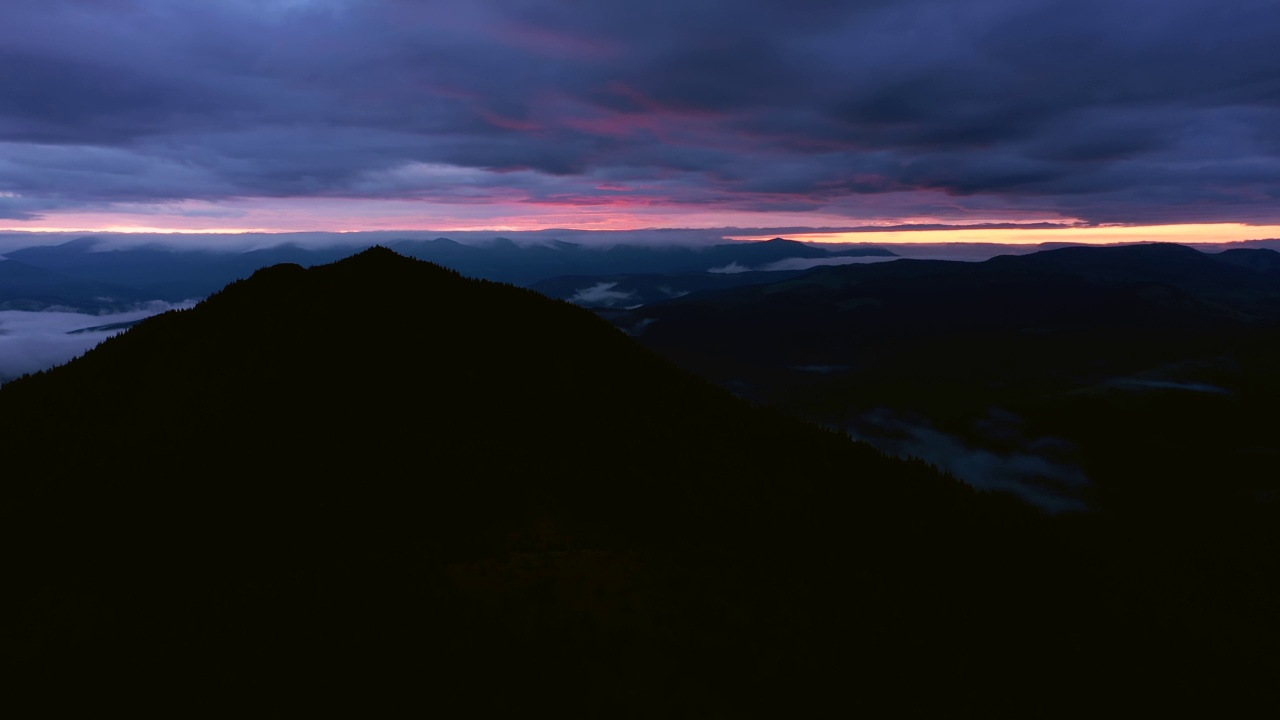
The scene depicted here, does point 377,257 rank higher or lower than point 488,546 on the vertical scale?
higher

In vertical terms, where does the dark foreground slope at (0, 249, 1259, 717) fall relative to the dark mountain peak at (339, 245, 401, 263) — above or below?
below

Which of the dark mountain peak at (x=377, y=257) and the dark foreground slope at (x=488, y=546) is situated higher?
the dark mountain peak at (x=377, y=257)

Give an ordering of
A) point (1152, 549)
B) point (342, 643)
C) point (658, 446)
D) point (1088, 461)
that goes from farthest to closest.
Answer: point (1088, 461) → point (1152, 549) → point (658, 446) → point (342, 643)

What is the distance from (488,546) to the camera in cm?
2434

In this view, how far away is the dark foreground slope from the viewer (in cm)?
1923

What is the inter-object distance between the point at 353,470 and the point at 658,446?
15.8 meters

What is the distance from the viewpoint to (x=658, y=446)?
3681 cm

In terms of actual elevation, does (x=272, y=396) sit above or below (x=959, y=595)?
above

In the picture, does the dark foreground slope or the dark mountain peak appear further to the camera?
the dark mountain peak

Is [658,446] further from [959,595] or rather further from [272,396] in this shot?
[272,396]

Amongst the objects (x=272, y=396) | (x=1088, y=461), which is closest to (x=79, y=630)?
(x=272, y=396)

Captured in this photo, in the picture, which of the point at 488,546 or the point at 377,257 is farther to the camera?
the point at 377,257

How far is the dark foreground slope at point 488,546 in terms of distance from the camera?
757 inches

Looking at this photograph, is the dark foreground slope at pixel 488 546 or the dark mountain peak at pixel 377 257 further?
the dark mountain peak at pixel 377 257
